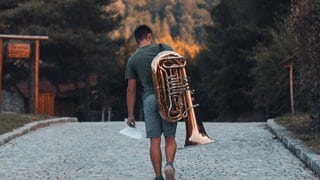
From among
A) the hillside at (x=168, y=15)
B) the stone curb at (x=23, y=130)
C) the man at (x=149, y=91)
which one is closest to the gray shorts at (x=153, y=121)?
the man at (x=149, y=91)

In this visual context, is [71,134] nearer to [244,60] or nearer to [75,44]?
[75,44]

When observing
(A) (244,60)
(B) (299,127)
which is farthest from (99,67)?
(B) (299,127)

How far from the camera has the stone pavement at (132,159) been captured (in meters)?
8.18

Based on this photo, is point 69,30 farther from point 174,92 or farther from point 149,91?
point 174,92

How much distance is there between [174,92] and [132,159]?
3065mm

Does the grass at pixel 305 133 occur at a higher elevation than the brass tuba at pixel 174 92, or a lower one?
lower

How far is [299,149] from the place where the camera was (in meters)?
9.74

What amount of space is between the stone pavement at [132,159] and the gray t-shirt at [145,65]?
1.40m

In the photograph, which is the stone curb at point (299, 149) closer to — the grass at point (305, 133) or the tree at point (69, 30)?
the grass at point (305, 133)

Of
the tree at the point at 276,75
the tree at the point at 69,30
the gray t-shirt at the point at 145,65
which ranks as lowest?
the gray t-shirt at the point at 145,65

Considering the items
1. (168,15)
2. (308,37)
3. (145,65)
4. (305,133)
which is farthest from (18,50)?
(168,15)

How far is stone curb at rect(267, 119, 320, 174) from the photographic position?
8.35 metres

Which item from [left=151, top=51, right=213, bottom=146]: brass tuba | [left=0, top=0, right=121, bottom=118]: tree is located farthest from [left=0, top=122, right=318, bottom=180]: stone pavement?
[left=0, top=0, right=121, bottom=118]: tree

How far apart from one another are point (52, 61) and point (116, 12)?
537cm
